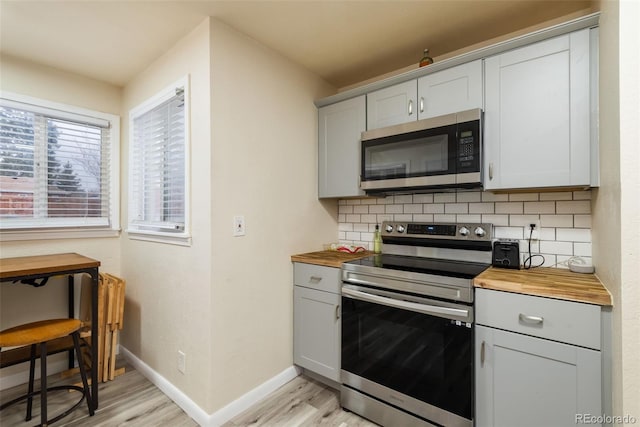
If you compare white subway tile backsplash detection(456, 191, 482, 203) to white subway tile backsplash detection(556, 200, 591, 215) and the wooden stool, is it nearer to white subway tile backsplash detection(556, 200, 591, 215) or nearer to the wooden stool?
white subway tile backsplash detection(556, 200, 591, 215)

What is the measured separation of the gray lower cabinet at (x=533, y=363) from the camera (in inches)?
48.0

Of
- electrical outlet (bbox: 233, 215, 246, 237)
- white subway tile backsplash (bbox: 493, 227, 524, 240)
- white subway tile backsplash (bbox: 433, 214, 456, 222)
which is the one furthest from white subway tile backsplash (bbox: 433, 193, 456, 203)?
electrical outlet (bbox: 233, 215, 246, 237)

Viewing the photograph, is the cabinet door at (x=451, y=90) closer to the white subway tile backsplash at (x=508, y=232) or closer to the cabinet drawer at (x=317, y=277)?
the white subway tile backsplash at (x=508, y=232)

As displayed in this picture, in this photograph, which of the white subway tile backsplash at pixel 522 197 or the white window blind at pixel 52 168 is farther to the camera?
the white window blind at pixel 52 168

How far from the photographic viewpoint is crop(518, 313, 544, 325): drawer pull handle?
1.30 m

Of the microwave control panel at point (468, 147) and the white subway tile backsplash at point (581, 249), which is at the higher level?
the microwave control panel at point (468, 147)

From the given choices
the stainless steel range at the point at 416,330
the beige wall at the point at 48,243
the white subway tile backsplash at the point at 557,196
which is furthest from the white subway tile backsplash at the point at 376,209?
the beige wall at the point at 48,243

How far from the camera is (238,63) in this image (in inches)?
75.0

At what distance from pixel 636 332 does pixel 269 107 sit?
2163 millimetres

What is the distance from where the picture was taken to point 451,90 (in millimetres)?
1819

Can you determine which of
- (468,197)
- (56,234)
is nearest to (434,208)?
(468,197)

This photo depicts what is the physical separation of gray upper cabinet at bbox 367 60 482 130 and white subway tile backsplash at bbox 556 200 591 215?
0.78m

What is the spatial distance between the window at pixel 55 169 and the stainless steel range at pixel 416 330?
231cm

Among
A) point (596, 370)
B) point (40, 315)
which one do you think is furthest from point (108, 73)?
point (596, 370)
